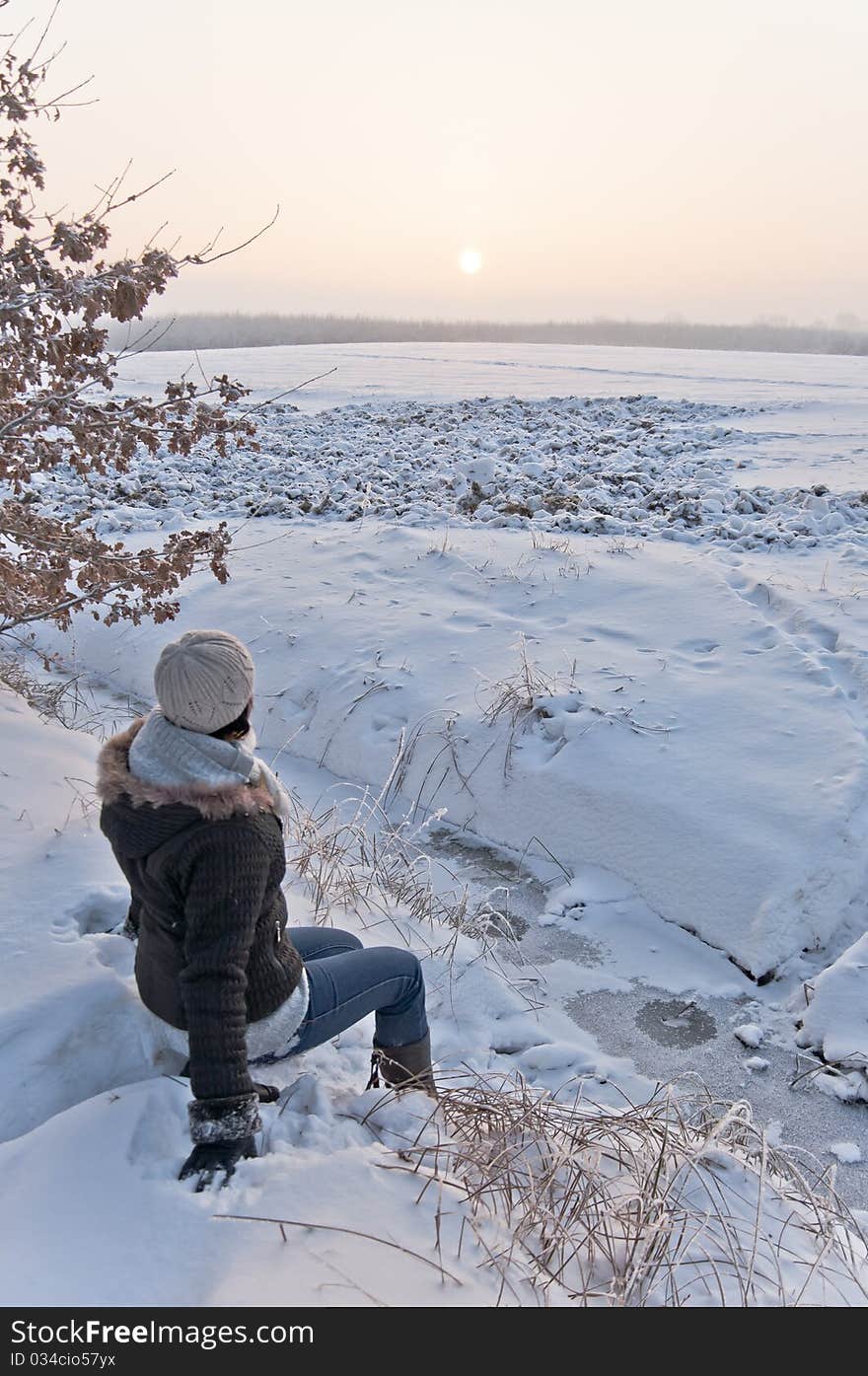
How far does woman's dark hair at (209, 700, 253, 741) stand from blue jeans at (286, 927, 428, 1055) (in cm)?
73

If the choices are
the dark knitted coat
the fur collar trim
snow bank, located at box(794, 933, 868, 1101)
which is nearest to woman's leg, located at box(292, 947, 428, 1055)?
the dark knitted coat

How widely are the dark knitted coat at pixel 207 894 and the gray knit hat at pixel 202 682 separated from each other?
16cm

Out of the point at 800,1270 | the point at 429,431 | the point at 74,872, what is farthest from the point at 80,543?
the point at 429,431

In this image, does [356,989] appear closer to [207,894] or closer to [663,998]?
[207,894]

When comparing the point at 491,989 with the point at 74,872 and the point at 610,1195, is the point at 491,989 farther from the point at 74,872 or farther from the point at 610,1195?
the point at 74,872

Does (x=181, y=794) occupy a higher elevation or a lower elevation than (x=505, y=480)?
lower

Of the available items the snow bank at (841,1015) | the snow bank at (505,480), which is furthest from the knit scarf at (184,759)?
the snow bank at (505,480)

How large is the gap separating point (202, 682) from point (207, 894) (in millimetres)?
454

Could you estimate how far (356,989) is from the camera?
2555 mm

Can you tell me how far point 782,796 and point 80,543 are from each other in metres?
3.47

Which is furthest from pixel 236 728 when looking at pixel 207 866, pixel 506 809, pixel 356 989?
pixel 506 809

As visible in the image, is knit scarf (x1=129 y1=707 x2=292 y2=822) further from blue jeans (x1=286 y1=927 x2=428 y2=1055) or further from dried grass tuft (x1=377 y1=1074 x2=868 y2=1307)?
dried grass tuft (x1=377 y1=1074 x2=868 y2=1307)

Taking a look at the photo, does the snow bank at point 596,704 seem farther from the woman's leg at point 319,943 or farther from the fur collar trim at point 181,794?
the fur collar trim at point 181,794

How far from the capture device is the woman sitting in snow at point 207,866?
2.00m
